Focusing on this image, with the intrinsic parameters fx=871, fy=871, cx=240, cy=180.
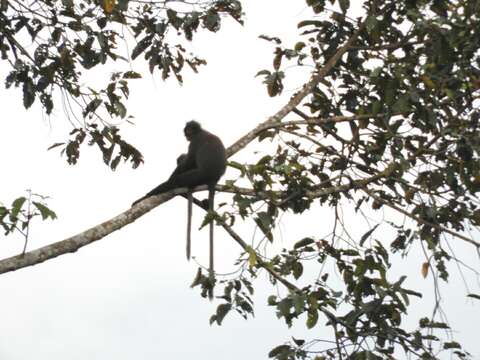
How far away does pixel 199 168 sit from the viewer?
5836 mm

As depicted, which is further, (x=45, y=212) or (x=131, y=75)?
(x=131, y=75)

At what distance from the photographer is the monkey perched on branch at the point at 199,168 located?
559cm

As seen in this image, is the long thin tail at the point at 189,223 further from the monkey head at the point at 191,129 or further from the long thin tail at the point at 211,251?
the monkey head at the point at 191,129

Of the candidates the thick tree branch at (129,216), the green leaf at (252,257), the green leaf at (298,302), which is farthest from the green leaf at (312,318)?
the thick tree branch at (129,216)

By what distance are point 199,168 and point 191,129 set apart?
1.08 m

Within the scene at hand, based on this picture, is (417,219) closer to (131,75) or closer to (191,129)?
(131,75)

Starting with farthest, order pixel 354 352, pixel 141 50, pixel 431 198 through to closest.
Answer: pixel 141 50
pixel 431 198
pixel 354 352

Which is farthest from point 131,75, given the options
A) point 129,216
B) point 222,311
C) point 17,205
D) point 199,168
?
point 222,311

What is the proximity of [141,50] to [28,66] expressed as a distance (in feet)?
2.22

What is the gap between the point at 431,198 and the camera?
456 centimetres

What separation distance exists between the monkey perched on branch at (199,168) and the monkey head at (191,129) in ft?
0.68

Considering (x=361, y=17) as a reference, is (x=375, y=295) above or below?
below

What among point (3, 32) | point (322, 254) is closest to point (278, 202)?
point (322, 254)

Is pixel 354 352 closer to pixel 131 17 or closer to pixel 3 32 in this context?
pixel 131 17
